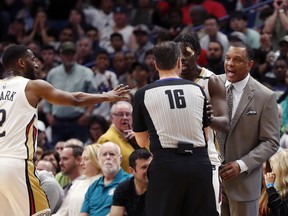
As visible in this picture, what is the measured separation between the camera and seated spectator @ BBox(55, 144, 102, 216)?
10.0 metres

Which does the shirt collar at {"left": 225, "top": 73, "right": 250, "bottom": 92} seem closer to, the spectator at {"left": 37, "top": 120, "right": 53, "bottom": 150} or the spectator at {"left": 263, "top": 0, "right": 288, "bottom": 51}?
the spectator at {"left": 37, "top": 120, "right": 53, "bottom": 150}

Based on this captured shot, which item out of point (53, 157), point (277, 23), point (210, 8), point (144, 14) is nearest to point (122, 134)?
point (53, 157)

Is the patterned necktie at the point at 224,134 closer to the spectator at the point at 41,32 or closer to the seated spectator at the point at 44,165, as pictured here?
the seated spectator at the point at 44,165

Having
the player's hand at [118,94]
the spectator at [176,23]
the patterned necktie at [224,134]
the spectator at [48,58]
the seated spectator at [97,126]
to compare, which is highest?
the spectator at [176,23]

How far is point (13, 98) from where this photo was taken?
25.5 feet

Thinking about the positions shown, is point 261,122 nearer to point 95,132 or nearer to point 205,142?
point 205,142

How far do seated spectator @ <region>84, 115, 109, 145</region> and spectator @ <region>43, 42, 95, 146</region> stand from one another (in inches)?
35.9

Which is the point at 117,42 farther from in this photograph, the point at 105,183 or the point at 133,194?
the point at 133,194

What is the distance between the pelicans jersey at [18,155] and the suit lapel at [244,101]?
6.43ft

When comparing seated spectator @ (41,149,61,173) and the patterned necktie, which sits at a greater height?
the patterned necktie

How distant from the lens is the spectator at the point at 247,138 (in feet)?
26.8

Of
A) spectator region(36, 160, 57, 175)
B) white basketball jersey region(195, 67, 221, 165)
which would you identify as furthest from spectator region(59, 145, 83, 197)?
white basketball jersey region(195, 67, 221, 165)

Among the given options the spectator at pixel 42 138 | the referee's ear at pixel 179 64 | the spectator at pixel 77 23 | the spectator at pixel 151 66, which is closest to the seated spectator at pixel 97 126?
the spectator at pixel 42 138

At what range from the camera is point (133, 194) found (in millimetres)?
9289
